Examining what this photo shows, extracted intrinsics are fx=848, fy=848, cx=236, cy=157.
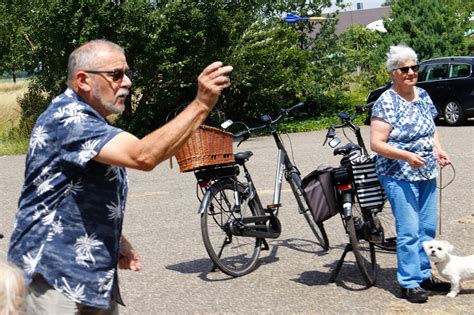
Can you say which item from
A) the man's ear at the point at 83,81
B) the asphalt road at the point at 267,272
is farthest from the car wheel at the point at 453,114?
the man's ear at the point at 83,81

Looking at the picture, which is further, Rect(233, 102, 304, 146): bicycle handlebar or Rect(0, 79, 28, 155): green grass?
Rect(0, 79, 28, 155): green grass

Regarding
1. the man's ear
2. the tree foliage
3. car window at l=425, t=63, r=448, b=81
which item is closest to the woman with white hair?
the man's ear

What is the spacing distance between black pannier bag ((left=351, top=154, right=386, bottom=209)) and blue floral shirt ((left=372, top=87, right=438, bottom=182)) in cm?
47

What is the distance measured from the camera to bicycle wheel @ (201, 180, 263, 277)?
6.60 meters

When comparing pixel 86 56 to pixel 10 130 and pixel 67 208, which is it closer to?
pixel 67 208

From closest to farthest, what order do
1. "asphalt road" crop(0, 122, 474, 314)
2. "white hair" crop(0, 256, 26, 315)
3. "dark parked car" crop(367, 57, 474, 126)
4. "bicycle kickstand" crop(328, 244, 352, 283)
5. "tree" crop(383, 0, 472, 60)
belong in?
"white hair" crop(0, 256, 26, 315), "asphalt road" crop(0, 122, 474, 314), "bicycle kickstand" crop(328, 244, 352, 283), "dark parked car" crop(367, 57, 474, 126), "tree" crop(383, 0, 472, 60)

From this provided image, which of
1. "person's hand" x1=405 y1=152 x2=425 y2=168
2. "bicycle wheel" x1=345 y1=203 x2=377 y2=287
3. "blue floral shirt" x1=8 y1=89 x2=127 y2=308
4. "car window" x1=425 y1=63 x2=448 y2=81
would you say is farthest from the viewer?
"car window" x1=425 y1=63 x2=448 y2=81

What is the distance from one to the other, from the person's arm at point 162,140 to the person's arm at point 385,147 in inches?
106

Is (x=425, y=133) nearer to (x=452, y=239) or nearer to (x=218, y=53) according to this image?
(x=452, y=239)

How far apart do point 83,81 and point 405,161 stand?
2.95m

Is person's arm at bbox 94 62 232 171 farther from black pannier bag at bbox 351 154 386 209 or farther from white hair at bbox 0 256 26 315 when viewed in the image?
black pannier bag at bbox 351 154 386 209

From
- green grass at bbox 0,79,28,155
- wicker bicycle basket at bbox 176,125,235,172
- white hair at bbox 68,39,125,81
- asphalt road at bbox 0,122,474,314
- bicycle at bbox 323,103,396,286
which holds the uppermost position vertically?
white hair at bbox 68,39,125,81

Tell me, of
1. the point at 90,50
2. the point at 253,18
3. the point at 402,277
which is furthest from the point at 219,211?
the point at 253,18

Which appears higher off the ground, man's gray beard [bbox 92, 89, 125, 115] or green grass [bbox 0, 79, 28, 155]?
man's gray beard [bbox 92, 89, 125, 115]
